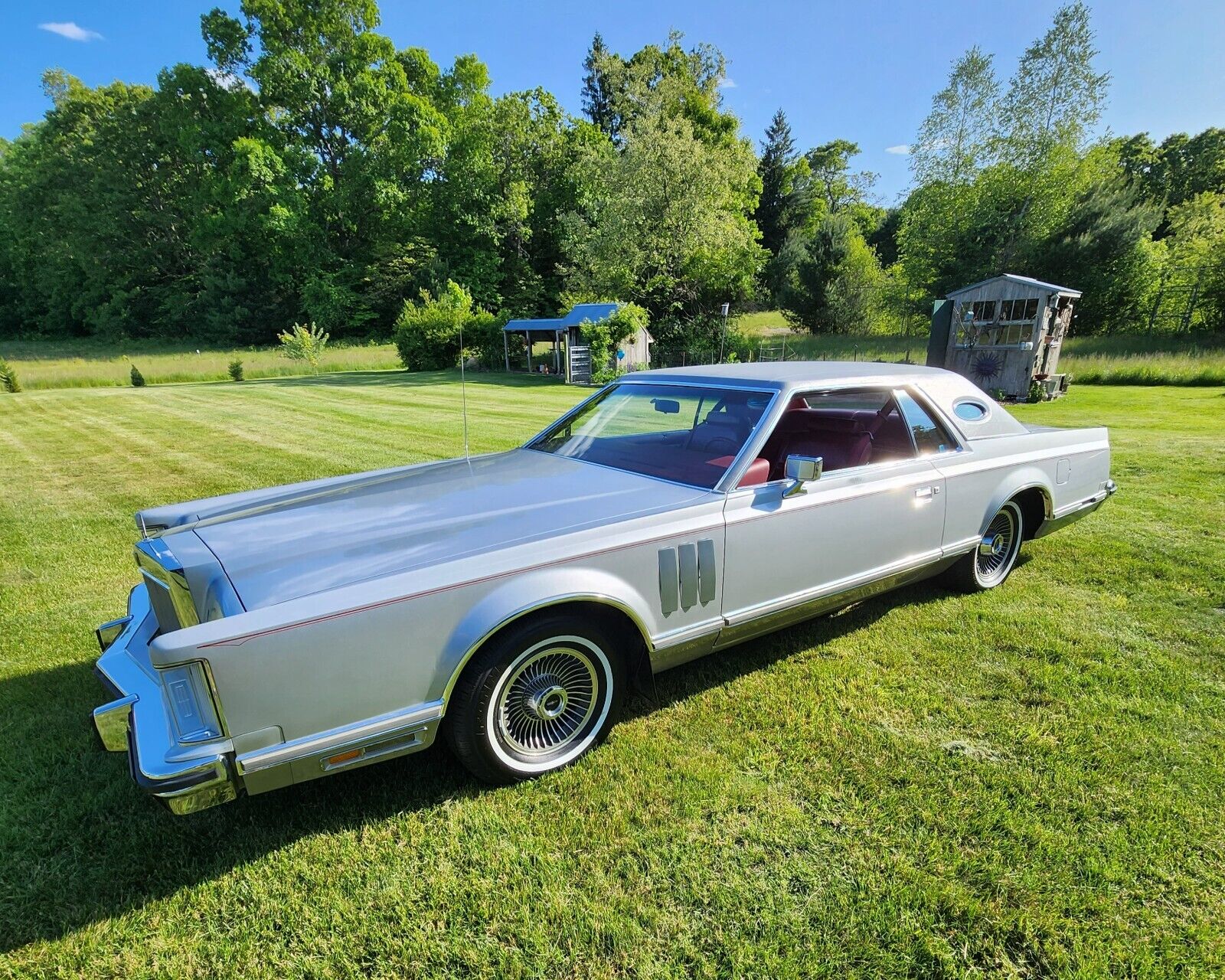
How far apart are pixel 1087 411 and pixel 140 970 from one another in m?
16.7

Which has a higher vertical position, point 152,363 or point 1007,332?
point 1007,332

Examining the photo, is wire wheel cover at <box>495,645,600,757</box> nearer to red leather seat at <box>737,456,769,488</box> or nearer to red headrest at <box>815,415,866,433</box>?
red leather seat at <box>737,456,769,488</box>

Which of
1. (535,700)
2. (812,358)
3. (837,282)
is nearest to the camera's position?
(535,700)

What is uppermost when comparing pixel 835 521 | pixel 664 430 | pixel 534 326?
pixel 534 326

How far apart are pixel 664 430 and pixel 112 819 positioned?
2.96m

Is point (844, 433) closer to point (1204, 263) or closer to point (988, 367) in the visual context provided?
point (988, 367)

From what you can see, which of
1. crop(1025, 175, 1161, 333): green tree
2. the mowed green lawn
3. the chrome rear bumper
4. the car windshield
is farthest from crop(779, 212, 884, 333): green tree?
the car windshield

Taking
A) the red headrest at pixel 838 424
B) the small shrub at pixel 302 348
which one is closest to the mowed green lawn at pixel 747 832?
the red headrest at pixel 838 424

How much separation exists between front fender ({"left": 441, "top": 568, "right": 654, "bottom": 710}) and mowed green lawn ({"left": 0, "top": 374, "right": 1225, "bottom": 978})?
65cm

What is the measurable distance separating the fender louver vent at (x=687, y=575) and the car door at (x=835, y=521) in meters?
0.11

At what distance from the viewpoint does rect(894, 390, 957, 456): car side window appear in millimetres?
3651

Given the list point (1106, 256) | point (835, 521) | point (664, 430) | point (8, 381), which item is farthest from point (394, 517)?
point (1106, 256)

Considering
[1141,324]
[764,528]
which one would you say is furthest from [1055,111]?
[764,528]

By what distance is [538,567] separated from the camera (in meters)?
2.27
